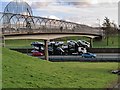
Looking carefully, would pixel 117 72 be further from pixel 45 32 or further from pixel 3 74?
pixel 45 32

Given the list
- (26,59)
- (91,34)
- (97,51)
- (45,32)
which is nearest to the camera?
(26,59)

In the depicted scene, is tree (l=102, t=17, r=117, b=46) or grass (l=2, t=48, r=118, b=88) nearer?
grass (l=2, t=48, r=118, b=88)

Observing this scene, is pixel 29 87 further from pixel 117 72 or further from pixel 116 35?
pixel 116 35

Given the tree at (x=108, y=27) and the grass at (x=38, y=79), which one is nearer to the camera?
the grass at (x=38, y=79)

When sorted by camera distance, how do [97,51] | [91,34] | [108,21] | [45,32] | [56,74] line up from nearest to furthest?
[56,74] < [45,32] < [97,51] < [91,34] < [108,21]

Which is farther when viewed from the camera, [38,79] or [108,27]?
[108,27]

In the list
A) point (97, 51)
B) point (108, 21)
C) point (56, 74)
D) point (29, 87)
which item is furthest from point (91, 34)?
point (29, 87)

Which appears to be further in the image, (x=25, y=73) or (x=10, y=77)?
(x=25, y=73)

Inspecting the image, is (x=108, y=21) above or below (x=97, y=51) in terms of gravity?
above

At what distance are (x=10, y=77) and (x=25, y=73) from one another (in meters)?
1.95

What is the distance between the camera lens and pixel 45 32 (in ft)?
188

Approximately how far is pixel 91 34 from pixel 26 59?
205 feet

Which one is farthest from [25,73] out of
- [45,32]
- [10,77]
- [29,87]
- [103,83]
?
[45,32]

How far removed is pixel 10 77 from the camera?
20094mm
